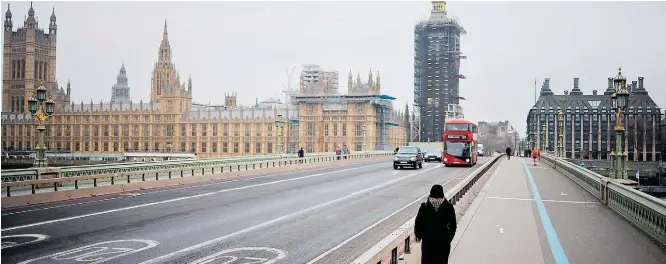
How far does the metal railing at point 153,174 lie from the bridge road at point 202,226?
5.45ft

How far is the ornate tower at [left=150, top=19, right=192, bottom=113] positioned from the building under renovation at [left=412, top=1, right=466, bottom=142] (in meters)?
57.9

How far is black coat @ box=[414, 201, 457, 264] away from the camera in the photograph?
745 cm

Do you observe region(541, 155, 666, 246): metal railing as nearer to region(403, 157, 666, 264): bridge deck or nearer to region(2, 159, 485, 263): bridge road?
region(403, 157, 666, 264): bridge deck

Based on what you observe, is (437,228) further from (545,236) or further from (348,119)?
(348,119)

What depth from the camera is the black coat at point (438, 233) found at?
7.45 meters

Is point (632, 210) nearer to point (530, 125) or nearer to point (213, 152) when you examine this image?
point (213, 152)

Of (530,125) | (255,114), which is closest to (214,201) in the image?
(255,114)

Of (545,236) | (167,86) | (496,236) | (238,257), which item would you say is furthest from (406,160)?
(167,86)

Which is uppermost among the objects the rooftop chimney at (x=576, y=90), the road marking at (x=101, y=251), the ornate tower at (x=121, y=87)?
the ornate tower at (x=121, y=87)

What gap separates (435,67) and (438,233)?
141528 mm

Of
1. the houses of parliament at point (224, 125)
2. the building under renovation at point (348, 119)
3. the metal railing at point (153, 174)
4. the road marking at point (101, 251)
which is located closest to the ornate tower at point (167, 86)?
the houses of parliament at point (224, 125)

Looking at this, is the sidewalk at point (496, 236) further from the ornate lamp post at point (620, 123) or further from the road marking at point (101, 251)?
the road marking at point (101, 251)

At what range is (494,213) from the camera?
634 inches

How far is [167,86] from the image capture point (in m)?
123
